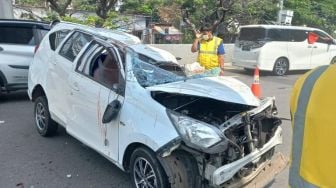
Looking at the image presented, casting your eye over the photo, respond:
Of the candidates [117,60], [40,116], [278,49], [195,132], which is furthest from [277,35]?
[195,132]

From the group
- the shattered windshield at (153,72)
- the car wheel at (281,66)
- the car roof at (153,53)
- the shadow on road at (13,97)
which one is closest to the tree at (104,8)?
A: the car wheel at (281,66)

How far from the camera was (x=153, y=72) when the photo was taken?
432 centimetres

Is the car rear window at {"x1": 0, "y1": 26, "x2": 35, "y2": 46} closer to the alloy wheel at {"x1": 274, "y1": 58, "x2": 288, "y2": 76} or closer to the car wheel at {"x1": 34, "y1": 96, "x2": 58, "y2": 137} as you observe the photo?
the car wheel at {"x1": 34, "y1": 96, "x2": 58, "y2": 137}

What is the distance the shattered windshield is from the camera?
4.12 m

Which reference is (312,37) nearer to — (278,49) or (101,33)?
(278,49)

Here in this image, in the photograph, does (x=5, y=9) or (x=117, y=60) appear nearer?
(x=117, y=60)

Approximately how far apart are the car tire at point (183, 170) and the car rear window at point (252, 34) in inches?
456

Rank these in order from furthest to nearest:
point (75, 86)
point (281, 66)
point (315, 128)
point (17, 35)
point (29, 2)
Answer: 1. point (29, 2)
2. point (281, 66)
3. point (17, 35)
4. point (75, 86)
5. point (315, 128)

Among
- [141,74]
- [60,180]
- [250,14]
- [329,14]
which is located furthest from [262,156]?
[329,14]

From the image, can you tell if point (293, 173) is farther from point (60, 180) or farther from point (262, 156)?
point (60, 180)

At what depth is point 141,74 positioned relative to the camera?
4.16 meters

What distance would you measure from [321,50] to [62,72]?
1306 centimetres

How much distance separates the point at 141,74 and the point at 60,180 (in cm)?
153

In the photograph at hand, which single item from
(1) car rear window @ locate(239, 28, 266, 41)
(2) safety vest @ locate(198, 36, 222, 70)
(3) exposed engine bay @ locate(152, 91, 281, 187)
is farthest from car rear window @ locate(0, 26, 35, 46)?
(1) car rear window @ locate(239, 28, 266, 41)
